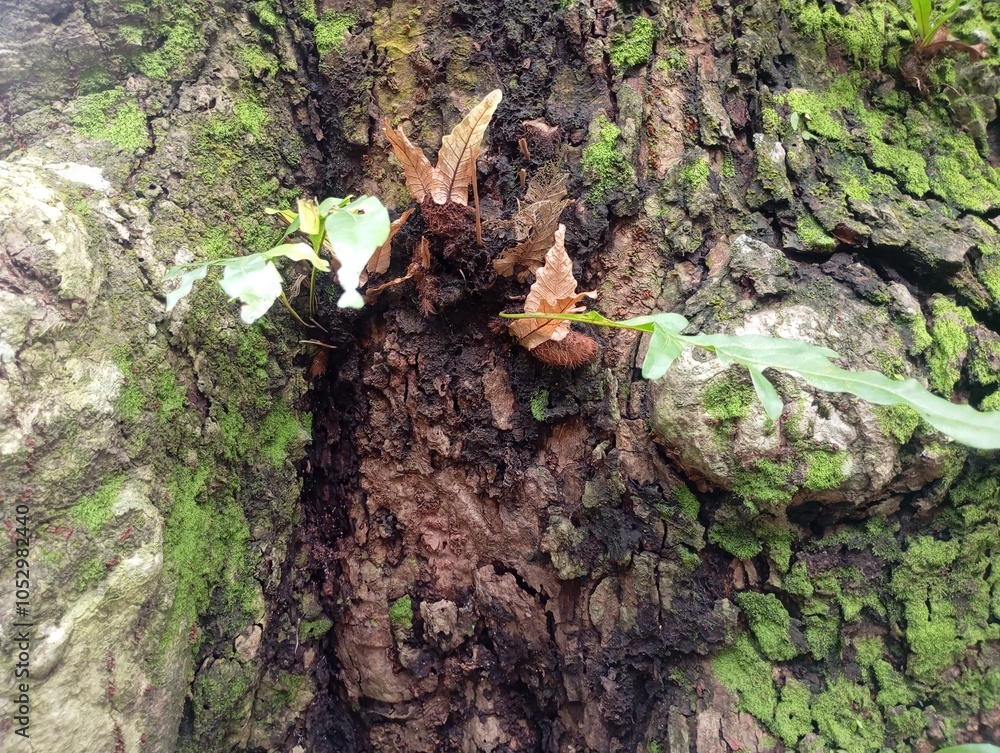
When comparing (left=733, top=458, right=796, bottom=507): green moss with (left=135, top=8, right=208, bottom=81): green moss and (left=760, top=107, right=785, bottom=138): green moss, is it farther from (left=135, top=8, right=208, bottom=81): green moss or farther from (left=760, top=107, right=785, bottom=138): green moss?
(left=135, top=8, right=208, bottom=81): green moss

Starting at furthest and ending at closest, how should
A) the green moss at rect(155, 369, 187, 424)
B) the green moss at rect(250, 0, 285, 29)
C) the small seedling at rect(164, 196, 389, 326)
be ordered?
the green moss at rect(250, 0, 285, 29) < the green moss at rect(155, 369, 187, 424) < the small seedling at rect(164, 196, 389, 326)

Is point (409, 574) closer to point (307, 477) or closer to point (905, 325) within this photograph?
point (307, 477)

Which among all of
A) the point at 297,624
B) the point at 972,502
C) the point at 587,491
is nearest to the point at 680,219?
the point at 587,491

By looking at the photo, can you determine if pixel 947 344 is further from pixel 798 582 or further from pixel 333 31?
pixel 333 31

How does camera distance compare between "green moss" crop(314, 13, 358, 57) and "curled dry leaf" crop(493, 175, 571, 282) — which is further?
"green moss" crop(314, 13, 358, 57)

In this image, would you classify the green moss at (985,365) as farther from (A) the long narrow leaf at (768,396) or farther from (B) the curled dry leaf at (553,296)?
(B) the curled dry leaf at (553,296)

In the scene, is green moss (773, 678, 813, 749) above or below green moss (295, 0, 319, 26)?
below

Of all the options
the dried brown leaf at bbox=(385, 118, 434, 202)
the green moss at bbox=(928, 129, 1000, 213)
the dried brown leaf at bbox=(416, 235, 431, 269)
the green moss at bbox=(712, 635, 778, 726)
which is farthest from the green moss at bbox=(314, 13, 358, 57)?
the green moss at bbox=(712, 635, 778, 726)

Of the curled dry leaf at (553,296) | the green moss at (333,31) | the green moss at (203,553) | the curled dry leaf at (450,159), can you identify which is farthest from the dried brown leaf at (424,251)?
the green moss at (203,553)
